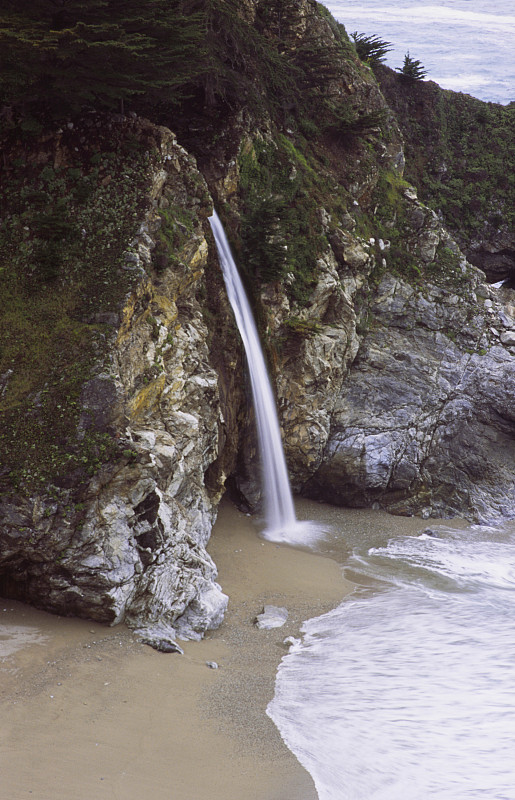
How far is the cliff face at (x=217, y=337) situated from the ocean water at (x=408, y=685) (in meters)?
2.36

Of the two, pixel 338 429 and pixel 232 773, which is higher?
pixel 338 429

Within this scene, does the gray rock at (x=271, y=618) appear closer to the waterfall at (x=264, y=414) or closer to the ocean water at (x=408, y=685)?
the ocean water at (x=408, y=685)

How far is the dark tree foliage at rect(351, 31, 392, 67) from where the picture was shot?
2409 centimetres

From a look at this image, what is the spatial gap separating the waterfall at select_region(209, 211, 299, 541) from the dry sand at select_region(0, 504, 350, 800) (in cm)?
485

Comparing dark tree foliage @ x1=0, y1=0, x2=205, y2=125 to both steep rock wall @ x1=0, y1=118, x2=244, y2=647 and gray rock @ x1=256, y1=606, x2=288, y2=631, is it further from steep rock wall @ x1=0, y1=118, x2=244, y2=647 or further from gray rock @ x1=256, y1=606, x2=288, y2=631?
gray rock @ x1=256, y1=606, x2=288, y2=631

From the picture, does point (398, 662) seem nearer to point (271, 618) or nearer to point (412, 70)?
point (271, 618)

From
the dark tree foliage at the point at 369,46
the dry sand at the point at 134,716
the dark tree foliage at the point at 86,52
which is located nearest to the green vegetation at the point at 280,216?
the dark tree foliage at the point at 86,52

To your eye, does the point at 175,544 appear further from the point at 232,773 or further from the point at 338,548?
the point at 338,548

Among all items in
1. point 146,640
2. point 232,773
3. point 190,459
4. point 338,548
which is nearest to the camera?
point 232,773

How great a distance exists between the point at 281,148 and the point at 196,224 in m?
6.10

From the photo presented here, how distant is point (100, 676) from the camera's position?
7.92 meters

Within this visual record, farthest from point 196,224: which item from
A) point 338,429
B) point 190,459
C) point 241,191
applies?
point 338,429

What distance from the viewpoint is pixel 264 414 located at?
1477 cm

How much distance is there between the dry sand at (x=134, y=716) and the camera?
6172 mm
